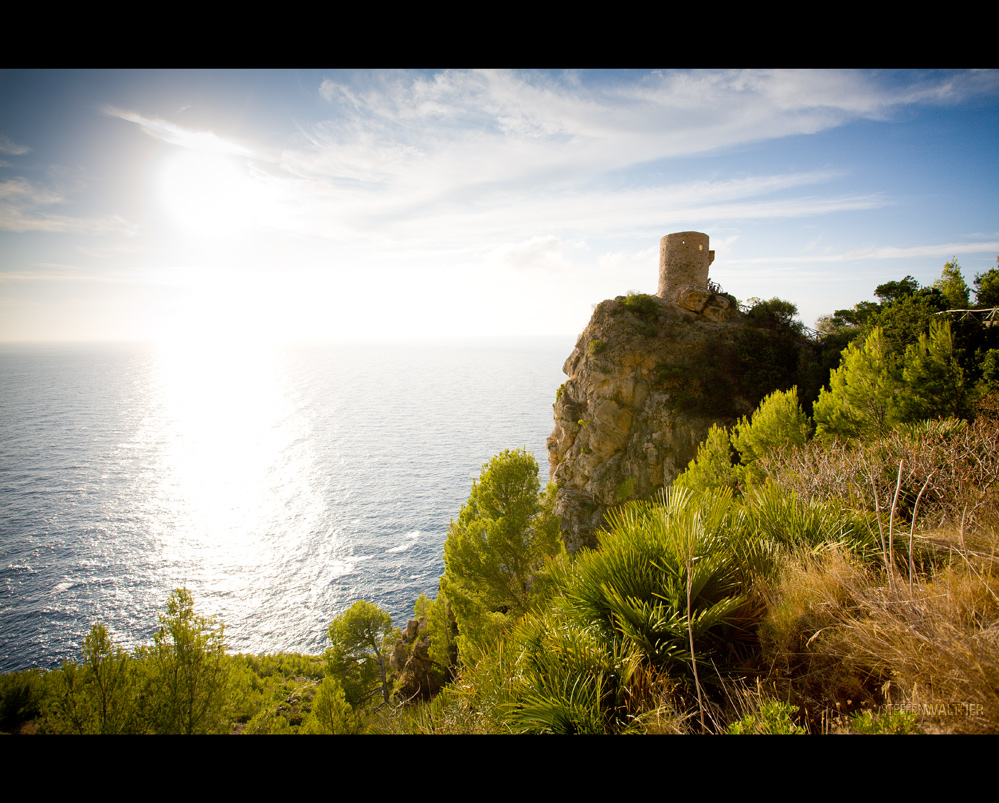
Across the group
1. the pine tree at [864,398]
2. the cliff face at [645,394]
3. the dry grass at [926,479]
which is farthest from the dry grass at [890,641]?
the cliff face at [645,394]

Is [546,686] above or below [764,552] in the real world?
below

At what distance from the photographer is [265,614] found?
28.4 metres

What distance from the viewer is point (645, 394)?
759 inches

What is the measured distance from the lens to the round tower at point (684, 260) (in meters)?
20.2

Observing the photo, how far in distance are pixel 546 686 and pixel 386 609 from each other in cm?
2840

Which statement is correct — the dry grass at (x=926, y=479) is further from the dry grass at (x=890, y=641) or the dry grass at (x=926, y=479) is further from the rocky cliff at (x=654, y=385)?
the rocky cliff at (x=654, y=385)

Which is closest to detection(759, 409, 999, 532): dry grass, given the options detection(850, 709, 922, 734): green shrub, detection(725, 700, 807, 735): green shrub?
detection(850, 709, 922, 734): green shrub

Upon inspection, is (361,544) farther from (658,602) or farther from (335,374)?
(335,374)

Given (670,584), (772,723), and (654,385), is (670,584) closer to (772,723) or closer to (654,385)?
(772,723)

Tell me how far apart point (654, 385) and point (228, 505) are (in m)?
47.3

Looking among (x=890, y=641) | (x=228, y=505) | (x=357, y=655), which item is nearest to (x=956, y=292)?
(x=890, y=641)

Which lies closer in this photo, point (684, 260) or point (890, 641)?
point (890, 641)

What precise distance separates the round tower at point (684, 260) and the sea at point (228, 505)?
23.5m
